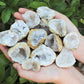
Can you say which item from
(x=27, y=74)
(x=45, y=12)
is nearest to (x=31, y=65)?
(x=27, y=74)

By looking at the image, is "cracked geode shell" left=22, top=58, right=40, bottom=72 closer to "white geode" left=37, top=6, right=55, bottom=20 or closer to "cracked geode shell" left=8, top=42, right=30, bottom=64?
"cracked geode shell" left=8, top=42, right=30, bottom=64

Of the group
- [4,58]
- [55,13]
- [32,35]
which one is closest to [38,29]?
[32,35]

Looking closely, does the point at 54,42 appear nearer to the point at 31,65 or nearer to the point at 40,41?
the point at 40,41

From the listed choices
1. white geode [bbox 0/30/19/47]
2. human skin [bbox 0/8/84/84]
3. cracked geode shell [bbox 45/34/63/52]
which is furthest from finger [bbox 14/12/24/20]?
cracked geode shell [bbox 45/34/63/52]

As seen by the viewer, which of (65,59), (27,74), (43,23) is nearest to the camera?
(27,74)

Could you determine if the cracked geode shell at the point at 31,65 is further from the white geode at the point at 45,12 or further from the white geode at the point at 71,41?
the white geode at the point at 45,12

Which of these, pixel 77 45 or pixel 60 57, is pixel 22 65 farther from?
pixel 77 45

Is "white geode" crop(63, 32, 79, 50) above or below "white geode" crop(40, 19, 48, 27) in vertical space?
below
